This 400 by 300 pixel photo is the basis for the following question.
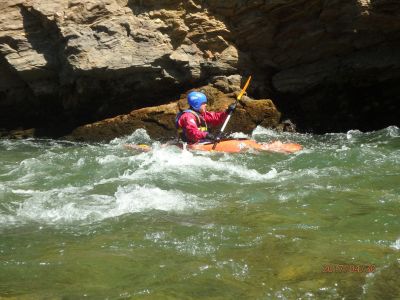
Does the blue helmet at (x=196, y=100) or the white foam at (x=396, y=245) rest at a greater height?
the white foam at (x=396, y=245)

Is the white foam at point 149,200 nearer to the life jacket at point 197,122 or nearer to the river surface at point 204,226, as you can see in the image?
the river surface at point 204,226

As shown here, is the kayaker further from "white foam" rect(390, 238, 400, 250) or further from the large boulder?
"white foam" rect(390, 238, 400, 250)

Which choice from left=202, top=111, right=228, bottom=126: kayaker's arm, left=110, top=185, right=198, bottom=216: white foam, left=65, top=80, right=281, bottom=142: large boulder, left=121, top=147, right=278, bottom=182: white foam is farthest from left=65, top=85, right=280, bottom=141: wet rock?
left=110, top=185, right=198, bottom=216: white foam

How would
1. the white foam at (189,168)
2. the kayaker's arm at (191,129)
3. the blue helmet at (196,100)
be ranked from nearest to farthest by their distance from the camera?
the white foam at (189,168), the kayaker's arm at (191,129), the blue helmet at (196,100)

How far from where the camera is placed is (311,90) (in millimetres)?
11930

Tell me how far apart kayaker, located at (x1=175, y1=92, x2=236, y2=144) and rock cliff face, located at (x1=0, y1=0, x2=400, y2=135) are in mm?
1884

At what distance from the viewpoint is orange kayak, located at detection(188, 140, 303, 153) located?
349 inches

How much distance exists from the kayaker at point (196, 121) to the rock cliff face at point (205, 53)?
188 cm

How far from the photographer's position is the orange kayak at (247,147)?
29.1 ft

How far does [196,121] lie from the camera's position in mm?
9875

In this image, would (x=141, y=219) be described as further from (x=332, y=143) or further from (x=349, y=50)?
(x=349, y=50)
